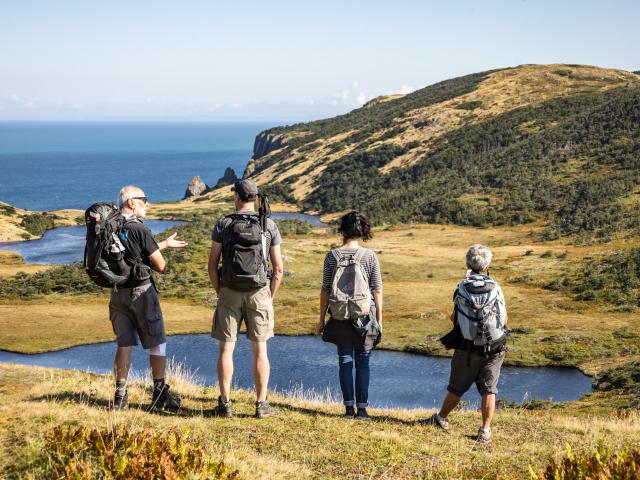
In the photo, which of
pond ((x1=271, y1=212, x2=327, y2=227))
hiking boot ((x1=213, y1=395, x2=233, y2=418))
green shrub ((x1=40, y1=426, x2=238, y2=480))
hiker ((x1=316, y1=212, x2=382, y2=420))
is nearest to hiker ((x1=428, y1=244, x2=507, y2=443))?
hiker ((x1=316, y1=212, x2=382, y2=420))

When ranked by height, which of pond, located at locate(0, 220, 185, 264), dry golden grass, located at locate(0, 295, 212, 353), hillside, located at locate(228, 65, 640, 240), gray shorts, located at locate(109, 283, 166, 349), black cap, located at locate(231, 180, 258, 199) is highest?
hillside, located at locate(228, 65, 640, 240)

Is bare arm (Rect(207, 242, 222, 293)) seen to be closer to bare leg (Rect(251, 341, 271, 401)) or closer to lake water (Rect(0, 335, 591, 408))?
bare leg (Rect(251, 341, 271, 401))

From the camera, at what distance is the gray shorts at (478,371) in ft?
32.4

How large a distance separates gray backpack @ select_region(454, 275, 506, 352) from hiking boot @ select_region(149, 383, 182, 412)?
4780mm

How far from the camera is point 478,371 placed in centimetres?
1000

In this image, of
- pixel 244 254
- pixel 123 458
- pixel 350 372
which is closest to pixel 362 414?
pixel 350 372

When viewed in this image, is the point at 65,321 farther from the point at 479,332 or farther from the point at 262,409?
the point at 479,332

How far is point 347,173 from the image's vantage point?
14200 cm

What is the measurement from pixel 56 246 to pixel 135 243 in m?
89.3

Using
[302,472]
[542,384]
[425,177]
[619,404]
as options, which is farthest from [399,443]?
[425,177]

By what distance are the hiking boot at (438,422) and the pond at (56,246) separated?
229ft

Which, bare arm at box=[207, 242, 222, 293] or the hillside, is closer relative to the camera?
bare arm at box=[207, 242, 222, 293]

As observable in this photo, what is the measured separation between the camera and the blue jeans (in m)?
10.6

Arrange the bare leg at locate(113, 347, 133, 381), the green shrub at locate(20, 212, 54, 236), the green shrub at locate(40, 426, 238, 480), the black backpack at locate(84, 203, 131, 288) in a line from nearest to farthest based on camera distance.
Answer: the green shrub at locate(40, 426, 238, 480), the black backpack at locate(84, 203, 131, 288), the bare leg at locate(113, 347, 133, 381), the green shrub at locate(20, 212, 54, 236)
